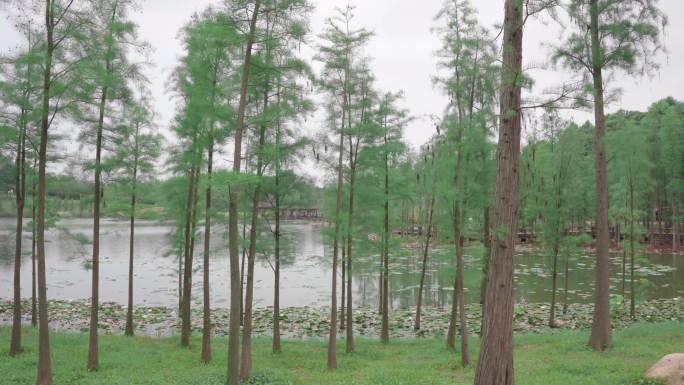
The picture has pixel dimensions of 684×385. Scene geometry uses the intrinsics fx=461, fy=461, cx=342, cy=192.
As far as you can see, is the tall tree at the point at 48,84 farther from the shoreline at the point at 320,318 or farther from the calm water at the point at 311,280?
the calm water at the point at 311,280

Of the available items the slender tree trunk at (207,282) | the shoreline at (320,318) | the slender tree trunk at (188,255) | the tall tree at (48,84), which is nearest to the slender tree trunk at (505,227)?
the slender tree trunk at (207,282)

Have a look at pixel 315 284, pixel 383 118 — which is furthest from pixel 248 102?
pixel 315 284

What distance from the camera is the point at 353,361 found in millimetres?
13578

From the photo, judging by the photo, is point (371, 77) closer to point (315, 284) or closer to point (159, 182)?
point (159, 182)

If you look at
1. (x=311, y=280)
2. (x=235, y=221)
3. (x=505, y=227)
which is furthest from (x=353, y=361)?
(x=311, y=280)

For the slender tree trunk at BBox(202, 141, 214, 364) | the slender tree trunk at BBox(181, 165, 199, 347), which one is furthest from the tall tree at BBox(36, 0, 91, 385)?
the slender tree trunk at BBox(181, 165, 199, 347)

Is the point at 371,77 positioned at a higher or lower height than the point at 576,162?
higher

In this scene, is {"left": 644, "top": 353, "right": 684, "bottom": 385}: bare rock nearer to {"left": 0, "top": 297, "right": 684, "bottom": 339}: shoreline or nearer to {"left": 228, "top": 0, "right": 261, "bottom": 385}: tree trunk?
{"left": 228, "top": 0, "right": 261, "bottom": 385}: tree trunk

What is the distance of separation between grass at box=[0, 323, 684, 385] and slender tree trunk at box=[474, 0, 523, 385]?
11.6ft

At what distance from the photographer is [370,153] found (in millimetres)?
14070

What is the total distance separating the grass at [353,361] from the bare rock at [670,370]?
393 mm

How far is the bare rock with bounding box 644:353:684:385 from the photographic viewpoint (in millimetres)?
7945

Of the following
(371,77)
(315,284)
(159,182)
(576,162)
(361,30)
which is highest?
(361,30)

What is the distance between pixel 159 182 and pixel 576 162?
54.4 ft
